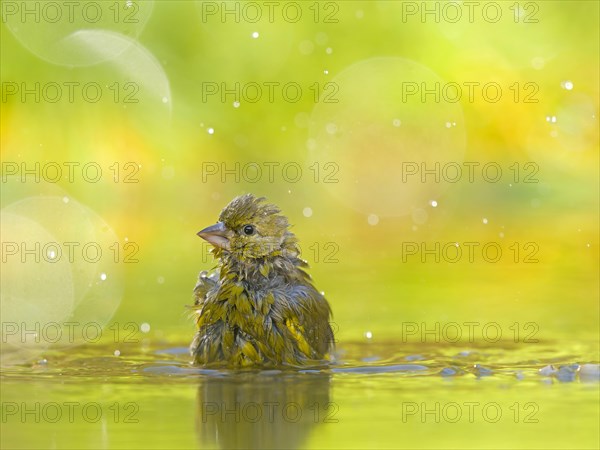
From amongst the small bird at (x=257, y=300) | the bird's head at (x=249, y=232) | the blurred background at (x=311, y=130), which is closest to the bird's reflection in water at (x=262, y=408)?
the small bird at (x=257, y=300)

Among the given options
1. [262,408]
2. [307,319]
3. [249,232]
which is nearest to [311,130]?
[249,232]

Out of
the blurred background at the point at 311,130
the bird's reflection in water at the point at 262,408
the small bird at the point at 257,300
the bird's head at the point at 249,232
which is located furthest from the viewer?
the blurred background at the point at 311,130

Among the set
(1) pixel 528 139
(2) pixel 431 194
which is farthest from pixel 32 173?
(1) pixel 528 139

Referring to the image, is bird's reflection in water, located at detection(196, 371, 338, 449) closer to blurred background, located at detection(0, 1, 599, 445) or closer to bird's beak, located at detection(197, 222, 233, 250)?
bird's beak, located at detection(197, 222, 233, 250)

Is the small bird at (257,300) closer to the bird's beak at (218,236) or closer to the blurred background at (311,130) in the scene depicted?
the bird's beak at (218,236)

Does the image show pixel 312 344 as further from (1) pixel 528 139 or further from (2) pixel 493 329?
(1) pixel 528 139

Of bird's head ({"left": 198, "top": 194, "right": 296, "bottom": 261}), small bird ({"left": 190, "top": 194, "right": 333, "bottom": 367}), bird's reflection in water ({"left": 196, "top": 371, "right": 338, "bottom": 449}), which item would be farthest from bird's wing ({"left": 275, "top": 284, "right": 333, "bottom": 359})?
bird's reflection in water ({"left": 196, "top": 371, "right": 338, "bottom": 449})

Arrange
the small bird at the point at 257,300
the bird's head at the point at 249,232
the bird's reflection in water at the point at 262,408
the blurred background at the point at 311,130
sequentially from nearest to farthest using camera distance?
1. the bird's reflection in water at the point at 262,408
2. the small bird at the point at 257,300
3. the bird's head at the point at 249,232
4. the blurred background at the point at 311,130
